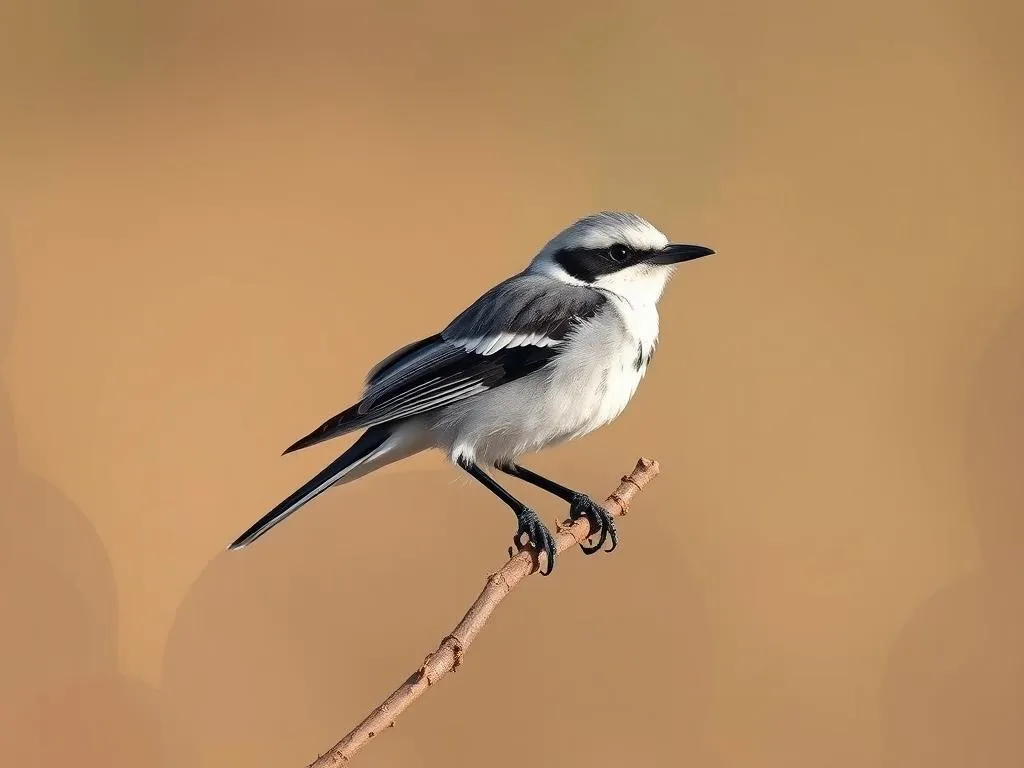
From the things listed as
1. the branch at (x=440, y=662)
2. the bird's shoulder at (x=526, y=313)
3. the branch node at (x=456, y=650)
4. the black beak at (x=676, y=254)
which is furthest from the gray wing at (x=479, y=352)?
the branch node at (x=456, y=650)

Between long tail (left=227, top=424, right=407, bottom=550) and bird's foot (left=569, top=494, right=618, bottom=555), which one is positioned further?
bird's foot (left=569, top=494, right=618, bottom=555)

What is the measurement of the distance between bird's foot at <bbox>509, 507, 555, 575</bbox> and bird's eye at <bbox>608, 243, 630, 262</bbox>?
57 cm

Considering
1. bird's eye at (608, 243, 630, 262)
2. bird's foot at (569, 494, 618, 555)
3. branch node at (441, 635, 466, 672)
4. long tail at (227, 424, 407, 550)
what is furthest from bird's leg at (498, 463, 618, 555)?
branch node at (441, 635, 466, 672)

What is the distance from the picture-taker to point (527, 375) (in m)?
2.02

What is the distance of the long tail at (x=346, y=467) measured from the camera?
1.65m

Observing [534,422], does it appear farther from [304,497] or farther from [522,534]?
[304,497]

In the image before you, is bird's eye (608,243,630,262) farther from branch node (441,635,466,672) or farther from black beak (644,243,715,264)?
branch node (441,635,466,672)

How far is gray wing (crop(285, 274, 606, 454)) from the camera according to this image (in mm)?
1993

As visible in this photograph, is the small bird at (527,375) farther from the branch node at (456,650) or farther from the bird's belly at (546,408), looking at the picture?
the branch node at (456,650)

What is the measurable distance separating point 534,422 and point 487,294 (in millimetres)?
338

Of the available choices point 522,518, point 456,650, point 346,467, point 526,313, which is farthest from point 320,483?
point 456,650

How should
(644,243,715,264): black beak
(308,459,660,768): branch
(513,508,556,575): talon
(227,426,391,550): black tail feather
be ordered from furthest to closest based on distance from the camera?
(644,243,715,264): black beak, (513,508,556,575): talon, (227,426,391,550): black tail feather, (308,459,660,768): branch

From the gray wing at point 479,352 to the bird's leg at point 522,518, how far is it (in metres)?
0.16

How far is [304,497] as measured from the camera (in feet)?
5.64
